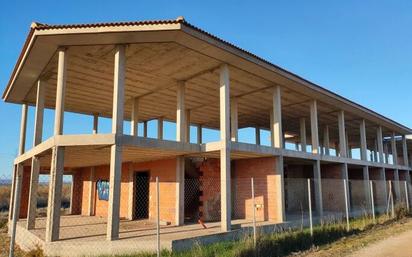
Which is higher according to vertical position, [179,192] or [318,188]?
[318,188]

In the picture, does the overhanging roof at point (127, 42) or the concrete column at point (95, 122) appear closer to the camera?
the overhanging roof at point (127, 42)

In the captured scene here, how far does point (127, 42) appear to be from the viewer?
11266 mm

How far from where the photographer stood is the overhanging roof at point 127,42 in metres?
10.6

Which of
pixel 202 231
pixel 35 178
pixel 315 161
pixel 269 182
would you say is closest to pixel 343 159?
pixel 315 161

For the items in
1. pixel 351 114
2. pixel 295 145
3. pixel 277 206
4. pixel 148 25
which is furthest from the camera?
pixel 295 145

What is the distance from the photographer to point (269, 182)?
14992mm

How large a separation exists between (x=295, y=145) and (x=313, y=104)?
1589cm

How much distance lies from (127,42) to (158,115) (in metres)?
10.6

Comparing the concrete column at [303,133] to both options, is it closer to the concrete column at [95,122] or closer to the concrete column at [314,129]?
the concrete column at [314,129]

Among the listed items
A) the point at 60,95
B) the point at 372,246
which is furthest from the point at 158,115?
the point at 372,246

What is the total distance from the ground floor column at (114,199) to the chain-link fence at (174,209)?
0.23m

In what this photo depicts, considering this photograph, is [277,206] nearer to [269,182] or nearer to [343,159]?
[269,182]

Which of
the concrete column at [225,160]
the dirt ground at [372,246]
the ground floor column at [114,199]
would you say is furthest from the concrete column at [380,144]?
the ground floor column at [114,199]

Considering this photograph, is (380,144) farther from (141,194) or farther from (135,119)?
(135,119)
